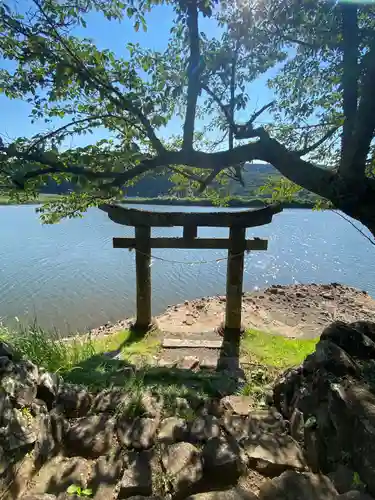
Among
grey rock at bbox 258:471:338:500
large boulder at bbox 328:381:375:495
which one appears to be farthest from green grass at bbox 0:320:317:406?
large boulder at bbox 328:381:375:495

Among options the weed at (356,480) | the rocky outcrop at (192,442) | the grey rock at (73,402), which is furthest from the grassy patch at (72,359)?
the weed at (356,480)

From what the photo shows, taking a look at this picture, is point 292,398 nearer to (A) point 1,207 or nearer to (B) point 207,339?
(B) point 207,339

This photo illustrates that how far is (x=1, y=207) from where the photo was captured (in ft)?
179

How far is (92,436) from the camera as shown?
2227 mm

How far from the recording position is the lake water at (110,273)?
9.98 metres

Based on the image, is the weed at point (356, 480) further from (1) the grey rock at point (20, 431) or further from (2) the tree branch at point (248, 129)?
(2) the tree branch at point (248, 129)

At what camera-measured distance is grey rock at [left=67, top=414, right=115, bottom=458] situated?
2.13 metres

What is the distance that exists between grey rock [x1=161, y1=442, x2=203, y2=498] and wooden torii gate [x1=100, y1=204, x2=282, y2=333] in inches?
162

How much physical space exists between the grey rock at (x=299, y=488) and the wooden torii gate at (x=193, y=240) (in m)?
4.44

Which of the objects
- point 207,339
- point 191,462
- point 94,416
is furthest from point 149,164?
point 207,339

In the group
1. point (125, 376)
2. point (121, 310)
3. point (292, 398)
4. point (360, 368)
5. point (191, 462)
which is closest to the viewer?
point (191, 462)

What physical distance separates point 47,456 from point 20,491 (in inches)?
11.0

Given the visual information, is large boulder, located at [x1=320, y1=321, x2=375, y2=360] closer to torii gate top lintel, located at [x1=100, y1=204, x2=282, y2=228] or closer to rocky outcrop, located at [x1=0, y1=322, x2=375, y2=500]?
rocky outcrop, located at [x1=0, y1=322, x2=375, y2=500]

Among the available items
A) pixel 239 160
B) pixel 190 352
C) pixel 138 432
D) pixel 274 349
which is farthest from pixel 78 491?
pixel 274 349
